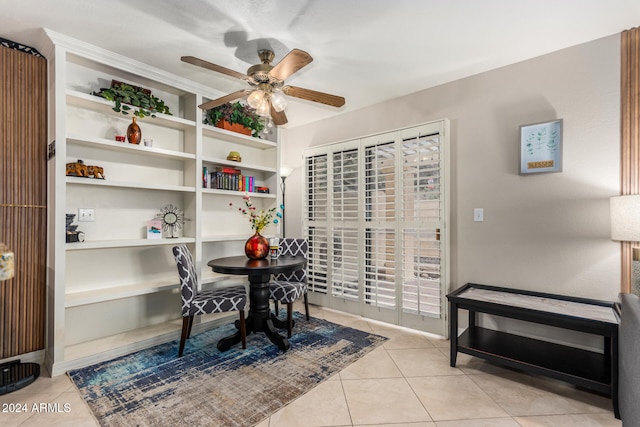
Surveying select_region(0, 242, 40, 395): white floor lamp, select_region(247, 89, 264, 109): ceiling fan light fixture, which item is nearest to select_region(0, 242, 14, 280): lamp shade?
select_region(0, 242, 40, 395): white floor lamp

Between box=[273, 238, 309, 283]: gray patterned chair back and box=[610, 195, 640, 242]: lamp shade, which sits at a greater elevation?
box=[610, 195, 640, 242]: lamp shade

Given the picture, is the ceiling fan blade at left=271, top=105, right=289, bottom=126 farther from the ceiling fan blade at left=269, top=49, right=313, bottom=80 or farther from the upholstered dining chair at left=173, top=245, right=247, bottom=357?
the upholstered dining chair at left=173, top=245, right=247, bottom=357

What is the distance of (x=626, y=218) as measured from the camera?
197 centimetres

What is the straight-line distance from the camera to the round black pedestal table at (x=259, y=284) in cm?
259

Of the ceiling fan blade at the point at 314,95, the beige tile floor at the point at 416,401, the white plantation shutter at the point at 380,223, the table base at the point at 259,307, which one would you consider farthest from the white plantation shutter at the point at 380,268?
the ceiling fan blade at the point at 314,95

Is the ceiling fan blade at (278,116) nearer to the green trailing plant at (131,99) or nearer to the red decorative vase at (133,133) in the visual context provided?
the green trailing plant at (131,99)

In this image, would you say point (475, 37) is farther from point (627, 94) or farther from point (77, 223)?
point (77, 223)

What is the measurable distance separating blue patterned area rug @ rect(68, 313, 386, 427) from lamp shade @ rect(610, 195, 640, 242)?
1976 millimetres

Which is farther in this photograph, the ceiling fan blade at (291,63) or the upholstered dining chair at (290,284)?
the upholstered dining chair at (290,284)

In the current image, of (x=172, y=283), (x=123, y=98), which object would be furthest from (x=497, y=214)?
(x=123, y=98)

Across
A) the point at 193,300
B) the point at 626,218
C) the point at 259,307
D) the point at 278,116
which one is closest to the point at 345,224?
the point at 259,307

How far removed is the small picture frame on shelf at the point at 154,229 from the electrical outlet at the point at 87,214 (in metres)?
0.44

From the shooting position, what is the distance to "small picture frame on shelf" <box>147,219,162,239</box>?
2.99 m

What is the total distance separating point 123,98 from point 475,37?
289cm
